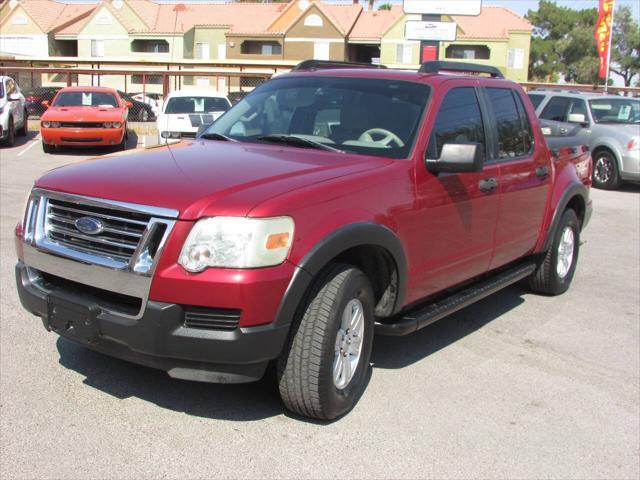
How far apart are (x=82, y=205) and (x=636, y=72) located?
8517 cm

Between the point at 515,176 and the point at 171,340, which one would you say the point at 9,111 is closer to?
the point at 515,176

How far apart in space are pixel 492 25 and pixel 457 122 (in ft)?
184

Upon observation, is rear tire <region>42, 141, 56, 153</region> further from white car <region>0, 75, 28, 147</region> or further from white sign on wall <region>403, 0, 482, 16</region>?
white sign on wall <region>403, 0, 482, 16</region>

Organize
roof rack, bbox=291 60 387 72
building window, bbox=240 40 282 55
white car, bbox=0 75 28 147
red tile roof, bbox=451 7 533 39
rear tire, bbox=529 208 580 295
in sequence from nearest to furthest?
1. roof rack, bbox=291 60 387 72
2. rear tire, bbox=529 208 580 295
3. white car, bbox=0 75 28 147
4. red tile roof, bbox=451 7 533 39
5. building window, bbox=240 40 282 55

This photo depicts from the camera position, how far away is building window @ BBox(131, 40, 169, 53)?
58719 millimetres

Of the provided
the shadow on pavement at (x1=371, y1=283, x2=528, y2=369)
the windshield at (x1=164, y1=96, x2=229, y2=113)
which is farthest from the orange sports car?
the shadow on pavement at (x1=371, y1=283, x2=528, y2=369)

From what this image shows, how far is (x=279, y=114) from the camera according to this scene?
5.00 metres

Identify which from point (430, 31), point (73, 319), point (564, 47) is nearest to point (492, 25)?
point (564, 47)

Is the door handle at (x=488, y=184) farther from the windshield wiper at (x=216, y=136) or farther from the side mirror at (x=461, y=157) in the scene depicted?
the windshield wiper at (x=216, y=136)

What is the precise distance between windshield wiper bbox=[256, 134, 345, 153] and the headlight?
1281 millimetres

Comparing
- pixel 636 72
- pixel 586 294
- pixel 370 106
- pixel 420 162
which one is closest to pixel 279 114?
pixel 370 106

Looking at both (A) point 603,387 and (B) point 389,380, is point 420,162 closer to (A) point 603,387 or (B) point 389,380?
(B) point 389,380

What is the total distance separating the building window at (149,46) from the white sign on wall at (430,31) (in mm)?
45800

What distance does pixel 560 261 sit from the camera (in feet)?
21.9
